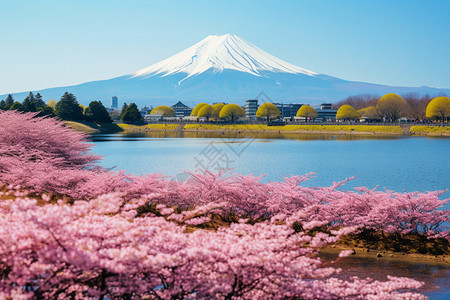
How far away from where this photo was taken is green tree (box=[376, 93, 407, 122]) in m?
122

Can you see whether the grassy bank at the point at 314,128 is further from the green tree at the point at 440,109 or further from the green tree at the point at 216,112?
the green tree at the point at 216,112

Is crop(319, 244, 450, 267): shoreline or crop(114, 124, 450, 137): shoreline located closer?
crop(319, 244, 450, 267): shoreline

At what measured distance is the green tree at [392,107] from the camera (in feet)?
401

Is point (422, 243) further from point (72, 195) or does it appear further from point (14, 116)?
point (14, 116)

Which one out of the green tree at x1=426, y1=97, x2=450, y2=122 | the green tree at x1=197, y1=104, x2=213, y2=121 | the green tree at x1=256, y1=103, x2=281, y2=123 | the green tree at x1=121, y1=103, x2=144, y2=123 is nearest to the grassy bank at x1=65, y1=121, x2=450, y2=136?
the green tree at x1=121, y1=103, x2=144, y2=123

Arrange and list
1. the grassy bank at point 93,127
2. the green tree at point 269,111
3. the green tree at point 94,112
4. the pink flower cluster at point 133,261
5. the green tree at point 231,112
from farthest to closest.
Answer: the green tree at point 231,112, the green tree at point 269,111, the green tree at point 94,112, the grassy bank at point 93,127, the pink flower cluster at point 133,261

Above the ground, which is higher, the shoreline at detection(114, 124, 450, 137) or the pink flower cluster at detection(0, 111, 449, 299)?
the pink flower cluster at detection(0, 111, 449, 299)

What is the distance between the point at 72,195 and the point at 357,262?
8.61m

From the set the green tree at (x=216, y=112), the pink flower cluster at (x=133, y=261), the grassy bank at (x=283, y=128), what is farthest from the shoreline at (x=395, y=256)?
the green tree at (x=216, y=112)

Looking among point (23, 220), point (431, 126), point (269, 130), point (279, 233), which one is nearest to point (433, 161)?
point (279, 233)

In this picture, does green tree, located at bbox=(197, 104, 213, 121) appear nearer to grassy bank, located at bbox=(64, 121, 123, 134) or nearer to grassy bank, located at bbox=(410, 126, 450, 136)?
grassy bank, located at bbox=(64, 121, 123, 134)

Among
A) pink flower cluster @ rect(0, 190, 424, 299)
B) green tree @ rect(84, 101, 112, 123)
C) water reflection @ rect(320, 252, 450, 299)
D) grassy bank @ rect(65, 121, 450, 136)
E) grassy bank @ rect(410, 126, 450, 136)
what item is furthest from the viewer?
green tree @ rect(84, 101, 112, 123)

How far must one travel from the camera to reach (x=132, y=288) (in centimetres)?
460

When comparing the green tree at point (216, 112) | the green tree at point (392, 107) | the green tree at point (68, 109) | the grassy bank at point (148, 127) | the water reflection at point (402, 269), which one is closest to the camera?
the water reflection at point (402, 269)
